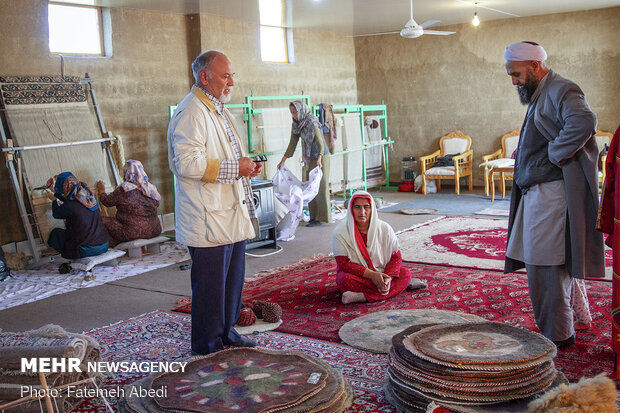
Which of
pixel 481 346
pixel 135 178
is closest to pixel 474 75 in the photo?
pixel 135 178

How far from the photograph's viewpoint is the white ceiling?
25.2ft

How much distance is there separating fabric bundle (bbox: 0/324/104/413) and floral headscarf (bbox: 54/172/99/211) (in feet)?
10.3

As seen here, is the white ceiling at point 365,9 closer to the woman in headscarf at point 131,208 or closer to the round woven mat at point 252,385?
the woman in headscarf at point 131,208

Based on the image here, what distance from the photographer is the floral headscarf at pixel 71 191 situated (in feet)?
19.6

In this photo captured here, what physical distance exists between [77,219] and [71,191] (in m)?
0.27

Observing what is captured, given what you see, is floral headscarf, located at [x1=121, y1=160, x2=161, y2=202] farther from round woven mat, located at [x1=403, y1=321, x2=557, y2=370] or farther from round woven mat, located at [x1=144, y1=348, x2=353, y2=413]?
round woven mat, located at [x1=403, y1=321, x2=557, y2=370]

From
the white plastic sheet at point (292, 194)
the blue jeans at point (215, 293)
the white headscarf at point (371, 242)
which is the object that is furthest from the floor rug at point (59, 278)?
the blue jeans at point (215, 293)

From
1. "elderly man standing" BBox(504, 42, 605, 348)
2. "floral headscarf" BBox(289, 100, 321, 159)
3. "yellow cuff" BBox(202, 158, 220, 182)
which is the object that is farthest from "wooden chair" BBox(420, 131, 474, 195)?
"yellow cuff" BBox(202, 158, 220, 182)

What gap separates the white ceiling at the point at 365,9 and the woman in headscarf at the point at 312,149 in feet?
4.61

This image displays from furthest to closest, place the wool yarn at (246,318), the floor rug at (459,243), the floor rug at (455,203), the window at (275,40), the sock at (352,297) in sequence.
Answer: the window at (275,40) → the floor rug at (455,203) → the floor rug at (459,243) → the sock at (352,297) → the wool yarn at (246,318)

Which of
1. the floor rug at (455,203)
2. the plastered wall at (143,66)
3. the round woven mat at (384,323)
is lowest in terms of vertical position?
the round woven mat at (384,323)

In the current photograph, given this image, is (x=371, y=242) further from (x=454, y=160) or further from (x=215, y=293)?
(x=454, y=160)

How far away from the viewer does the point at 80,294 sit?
5.23 meters

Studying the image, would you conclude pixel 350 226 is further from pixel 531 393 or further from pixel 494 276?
pixel 531 393
